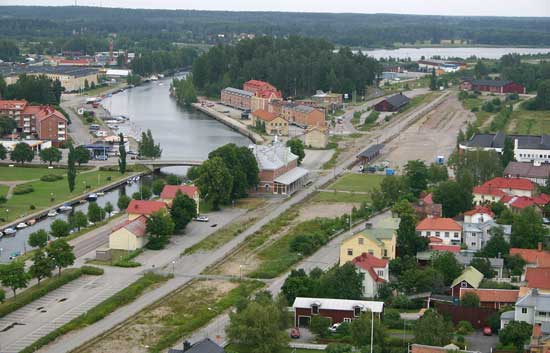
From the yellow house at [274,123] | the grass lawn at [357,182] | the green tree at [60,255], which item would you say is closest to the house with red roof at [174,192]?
the green tree at [60,255]

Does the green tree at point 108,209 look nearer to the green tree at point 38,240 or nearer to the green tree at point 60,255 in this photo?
the green tree at point 38,240

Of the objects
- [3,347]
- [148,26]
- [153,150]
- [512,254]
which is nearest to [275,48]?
[153,150]

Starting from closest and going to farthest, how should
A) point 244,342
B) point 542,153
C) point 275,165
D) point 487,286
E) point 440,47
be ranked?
point 244,342 < point 487,286 < point 275,165 < point 542,153 < point 440,47

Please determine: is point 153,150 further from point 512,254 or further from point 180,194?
point 512,254

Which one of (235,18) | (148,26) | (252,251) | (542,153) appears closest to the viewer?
(252,251)

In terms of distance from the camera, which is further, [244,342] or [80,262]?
[80,262]

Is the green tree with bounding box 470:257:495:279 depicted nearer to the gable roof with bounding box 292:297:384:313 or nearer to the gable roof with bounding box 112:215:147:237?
the gable roof with bounding box 292:297:384:313

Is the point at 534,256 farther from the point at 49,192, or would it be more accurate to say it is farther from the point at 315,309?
the point at 49,192

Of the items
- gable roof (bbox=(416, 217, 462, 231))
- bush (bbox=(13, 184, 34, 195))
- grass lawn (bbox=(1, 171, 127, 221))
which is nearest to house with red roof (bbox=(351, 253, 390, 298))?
Result: gable roof (bbox=(416, 217, 462, 231))
